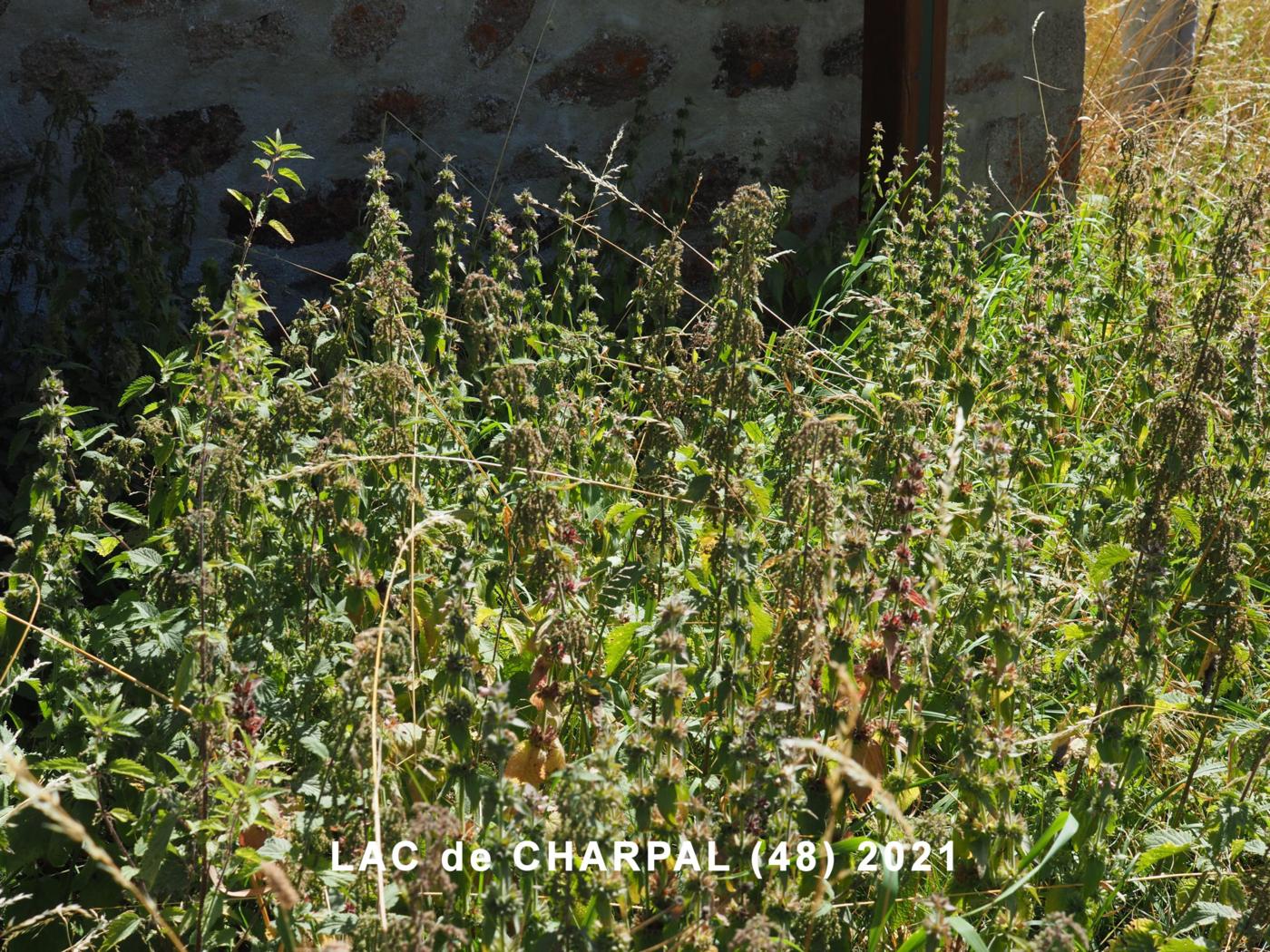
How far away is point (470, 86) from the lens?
461cm

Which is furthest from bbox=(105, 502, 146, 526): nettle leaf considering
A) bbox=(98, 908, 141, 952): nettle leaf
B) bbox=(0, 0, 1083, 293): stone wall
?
bbox=(0, 0, 1083, 293): stone wall

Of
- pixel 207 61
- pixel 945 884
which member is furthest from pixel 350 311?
pixel 945 884

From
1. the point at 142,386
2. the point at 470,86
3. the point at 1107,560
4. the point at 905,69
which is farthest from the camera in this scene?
the point at 905,69

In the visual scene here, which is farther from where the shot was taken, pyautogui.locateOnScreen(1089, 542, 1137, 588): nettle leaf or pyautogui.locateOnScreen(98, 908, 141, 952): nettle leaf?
pyautogui.locateOnScreen(1089, 542, 1137, 588): nettle leaf

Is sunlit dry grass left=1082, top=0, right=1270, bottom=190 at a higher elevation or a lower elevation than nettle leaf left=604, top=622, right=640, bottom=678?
higher

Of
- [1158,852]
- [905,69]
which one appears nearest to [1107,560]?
[1158,852]

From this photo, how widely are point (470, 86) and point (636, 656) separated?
8.65 ft

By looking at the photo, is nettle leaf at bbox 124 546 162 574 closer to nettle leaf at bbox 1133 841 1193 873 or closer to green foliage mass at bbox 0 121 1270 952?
green foliage mass at bbox 0 121 1270 952

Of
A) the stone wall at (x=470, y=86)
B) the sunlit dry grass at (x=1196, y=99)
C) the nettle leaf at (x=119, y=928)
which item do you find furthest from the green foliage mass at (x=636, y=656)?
the sunlit dry grass at (x=1196, y=99)

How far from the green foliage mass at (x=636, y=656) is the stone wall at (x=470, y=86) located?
139 cm

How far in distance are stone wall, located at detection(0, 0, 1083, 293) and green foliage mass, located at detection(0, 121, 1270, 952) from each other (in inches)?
54.6

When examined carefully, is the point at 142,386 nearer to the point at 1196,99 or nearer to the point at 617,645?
the point at 617,645

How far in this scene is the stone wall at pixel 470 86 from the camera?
4148 millimetres

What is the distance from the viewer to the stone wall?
4148 mm
